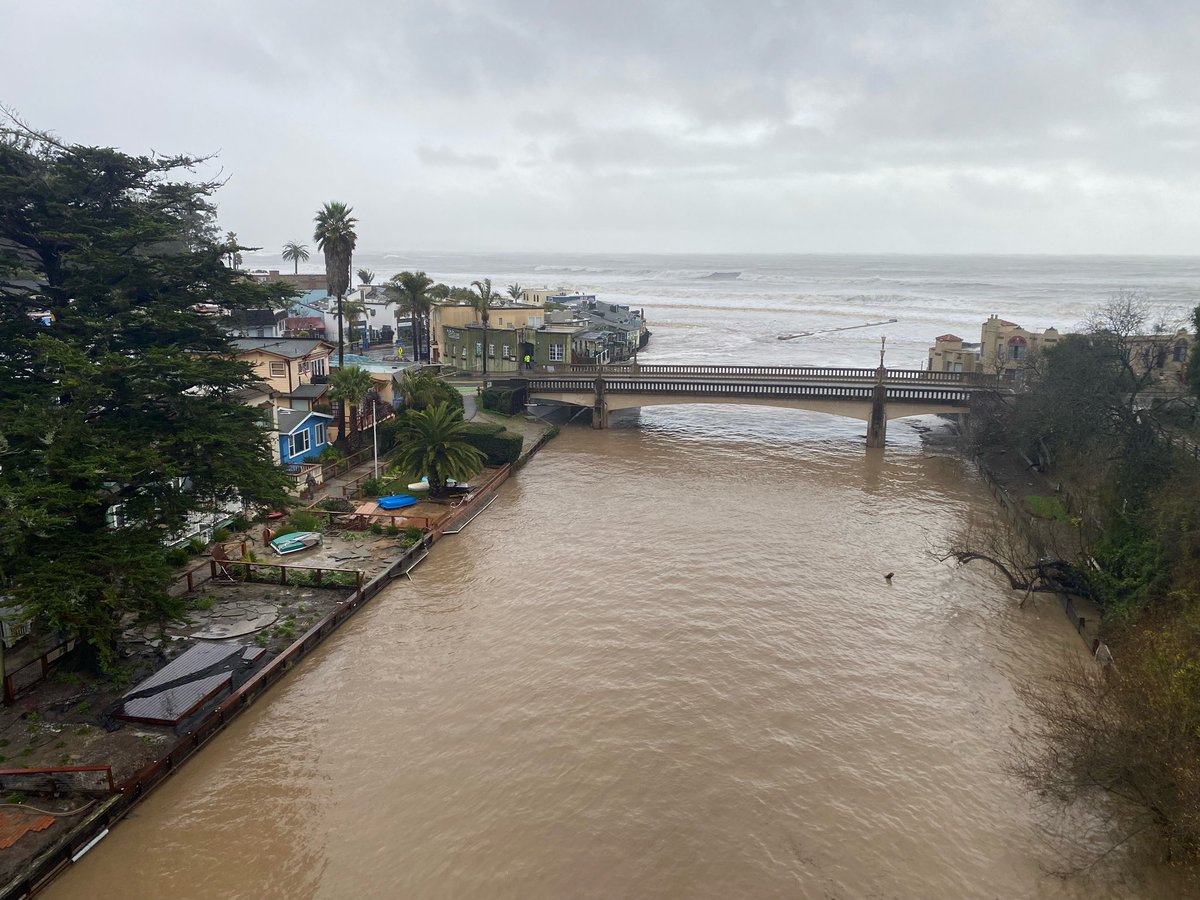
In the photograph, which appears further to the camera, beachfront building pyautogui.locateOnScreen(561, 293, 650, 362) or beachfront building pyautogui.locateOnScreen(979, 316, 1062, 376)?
beachfront building pyautogui.locateOnScreen(561, 293, 650, 362)

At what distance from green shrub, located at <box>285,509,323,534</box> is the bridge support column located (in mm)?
36704

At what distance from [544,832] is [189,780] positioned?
28.5 ft

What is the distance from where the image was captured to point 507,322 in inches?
2906

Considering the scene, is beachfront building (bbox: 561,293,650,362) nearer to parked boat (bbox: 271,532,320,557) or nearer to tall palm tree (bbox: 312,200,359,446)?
tall palm tree (bbox: 312,200,359,446)

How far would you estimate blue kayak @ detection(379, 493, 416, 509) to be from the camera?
119 ft

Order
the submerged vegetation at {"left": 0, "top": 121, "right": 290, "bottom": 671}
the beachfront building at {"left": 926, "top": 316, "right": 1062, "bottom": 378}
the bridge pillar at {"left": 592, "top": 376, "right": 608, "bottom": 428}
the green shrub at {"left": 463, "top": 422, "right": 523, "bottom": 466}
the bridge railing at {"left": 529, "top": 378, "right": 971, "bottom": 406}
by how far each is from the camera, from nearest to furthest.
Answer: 1. the submerged vegetation at {"left": 0, "top": 121, "right": 290, "bottom": 671}
2. the green shrub at {"left": 463, "top": 422, "right": 523, "bottom": 466}
3. the bridge railing at {"left": 529, "top": 378, "right": 971, "bottom": 406}
4. the bridge pillar at {"left": 592, "top": 376, "right": 608, "bottom": 428}
5. the beachfront building at {"left": 926, "top": 316, "right": 1062, "bottom": 378}

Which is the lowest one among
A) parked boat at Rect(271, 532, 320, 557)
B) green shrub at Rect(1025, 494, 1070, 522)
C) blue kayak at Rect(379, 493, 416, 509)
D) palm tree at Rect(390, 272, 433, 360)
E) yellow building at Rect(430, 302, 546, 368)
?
parked boat at Rect(271, 532, 320, 557)

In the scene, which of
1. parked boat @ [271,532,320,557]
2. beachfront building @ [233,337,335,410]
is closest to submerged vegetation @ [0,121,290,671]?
parked boat @ [271,532,320,557]

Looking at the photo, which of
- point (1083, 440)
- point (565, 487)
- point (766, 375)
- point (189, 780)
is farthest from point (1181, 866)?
point (766, 375)

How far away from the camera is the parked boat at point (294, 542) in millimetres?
30719

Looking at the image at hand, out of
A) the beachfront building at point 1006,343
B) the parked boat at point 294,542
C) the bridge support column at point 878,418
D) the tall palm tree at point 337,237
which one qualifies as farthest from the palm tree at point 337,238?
the beachfront building at point 1006,343

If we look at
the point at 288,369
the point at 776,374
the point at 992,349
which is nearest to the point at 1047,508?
the point at 776,374

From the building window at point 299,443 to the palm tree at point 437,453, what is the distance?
6.00 meters

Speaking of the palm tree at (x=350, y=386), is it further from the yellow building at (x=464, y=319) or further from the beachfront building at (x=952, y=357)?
the beachfront building at (x=952, y=357)
